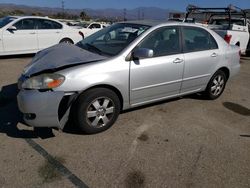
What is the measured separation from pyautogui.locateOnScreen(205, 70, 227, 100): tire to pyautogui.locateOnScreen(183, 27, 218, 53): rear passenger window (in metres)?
0.58

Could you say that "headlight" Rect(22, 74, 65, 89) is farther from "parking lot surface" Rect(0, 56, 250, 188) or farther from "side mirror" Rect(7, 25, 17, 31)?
"side mirror" Rect(7, 25, 17, 31)

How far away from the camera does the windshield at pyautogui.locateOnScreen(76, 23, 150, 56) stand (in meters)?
4.14

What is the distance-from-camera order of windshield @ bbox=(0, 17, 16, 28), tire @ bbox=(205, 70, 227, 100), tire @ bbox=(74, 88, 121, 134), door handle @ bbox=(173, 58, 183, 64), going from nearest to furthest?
tire @ bbox=(74, 88, 121, 134) → door handle @ bbox=(173, 58, 183, 64) → tire @ bbox=(205, 70, 227, 100) → windshield @ bbox=(0, 17, 16, 28)

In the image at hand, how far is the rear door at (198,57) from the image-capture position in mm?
4723

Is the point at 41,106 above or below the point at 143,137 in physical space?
above

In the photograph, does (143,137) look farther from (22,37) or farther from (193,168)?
(22,37)

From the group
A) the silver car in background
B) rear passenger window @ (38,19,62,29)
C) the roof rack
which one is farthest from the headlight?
the roof rack

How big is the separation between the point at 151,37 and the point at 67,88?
5.27 ft

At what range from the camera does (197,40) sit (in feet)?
16.3

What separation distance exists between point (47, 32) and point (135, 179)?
782 centimetres

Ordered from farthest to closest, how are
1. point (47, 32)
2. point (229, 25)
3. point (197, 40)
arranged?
point (229, 25) → point (47, 32) → point (197, 40)

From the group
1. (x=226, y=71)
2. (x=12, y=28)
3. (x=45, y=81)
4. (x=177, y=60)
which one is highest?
(x=12, y=28)

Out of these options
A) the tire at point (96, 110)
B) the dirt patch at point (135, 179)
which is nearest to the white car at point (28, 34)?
the tire at point (96, 110)

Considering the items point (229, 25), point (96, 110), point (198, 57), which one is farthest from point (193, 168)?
point (229, 25)
